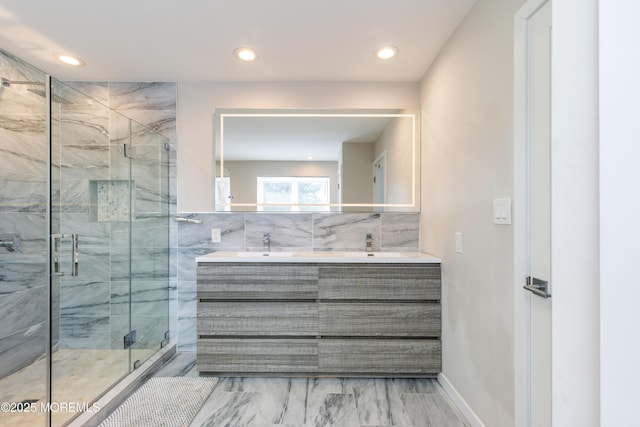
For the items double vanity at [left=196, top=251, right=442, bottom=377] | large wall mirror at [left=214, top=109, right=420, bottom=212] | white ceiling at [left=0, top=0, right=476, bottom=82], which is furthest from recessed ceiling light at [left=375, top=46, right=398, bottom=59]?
double vanity at [left=196, top=251, right=442, bottom=377]

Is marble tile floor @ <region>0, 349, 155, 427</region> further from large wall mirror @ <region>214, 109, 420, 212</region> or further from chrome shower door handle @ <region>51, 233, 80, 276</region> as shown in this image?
large wall mirror @ <region>214, 109, 420, 212</region>

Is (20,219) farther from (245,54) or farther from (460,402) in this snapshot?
(460,402)

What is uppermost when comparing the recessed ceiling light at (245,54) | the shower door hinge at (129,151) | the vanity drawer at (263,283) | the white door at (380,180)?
the recessed ceiling light at (245,54)

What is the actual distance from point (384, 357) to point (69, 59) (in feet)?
10.1

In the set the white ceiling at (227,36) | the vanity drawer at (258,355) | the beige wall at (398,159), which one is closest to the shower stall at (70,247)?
the white ceiling at (227,36)

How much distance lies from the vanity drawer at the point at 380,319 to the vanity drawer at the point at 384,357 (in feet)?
0.22

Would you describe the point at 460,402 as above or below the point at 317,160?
below

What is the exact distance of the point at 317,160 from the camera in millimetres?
2629

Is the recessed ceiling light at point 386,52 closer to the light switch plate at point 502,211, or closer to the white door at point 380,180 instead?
the white door at point 380,180

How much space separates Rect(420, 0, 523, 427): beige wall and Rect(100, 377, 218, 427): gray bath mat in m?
1.61

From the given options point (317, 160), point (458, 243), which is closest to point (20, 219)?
point (317, 160)

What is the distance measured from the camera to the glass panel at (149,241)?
2318 mm

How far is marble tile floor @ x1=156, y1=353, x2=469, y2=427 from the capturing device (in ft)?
5.60
